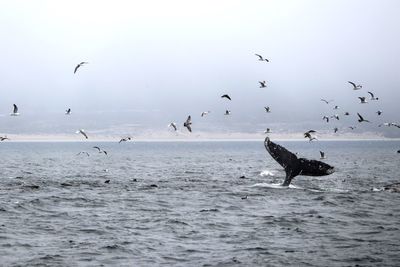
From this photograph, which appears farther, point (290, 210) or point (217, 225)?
point (290, 210)

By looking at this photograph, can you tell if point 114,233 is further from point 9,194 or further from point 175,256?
point 9,194

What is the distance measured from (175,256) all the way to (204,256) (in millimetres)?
891

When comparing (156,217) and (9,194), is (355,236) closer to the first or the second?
(156,217)

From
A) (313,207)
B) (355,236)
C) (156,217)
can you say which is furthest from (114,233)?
(313,207)

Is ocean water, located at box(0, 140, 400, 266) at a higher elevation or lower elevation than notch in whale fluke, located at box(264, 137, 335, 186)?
lower

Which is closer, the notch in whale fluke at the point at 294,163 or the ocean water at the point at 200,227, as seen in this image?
the ocean water at the point at 200,227

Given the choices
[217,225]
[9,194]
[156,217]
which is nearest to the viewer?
[217,225]

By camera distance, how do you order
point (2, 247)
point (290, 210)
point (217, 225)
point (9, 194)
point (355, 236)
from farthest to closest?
point (9, 194) → point (290, 210) → point (217, 225) → point (355, 236) → point (2, 247)

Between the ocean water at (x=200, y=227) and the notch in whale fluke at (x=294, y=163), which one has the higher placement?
the notch in whale fluke at (x=294, y=163)

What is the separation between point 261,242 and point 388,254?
13.9 feet

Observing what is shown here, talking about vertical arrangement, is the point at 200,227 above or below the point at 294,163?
below

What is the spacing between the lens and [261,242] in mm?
20000

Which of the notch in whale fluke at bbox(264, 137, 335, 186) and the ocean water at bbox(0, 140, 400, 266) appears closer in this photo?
the ocean water at bbox(0, 140, 400, 266)

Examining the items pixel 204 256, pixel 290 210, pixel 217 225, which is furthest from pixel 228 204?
pixel 204 256
